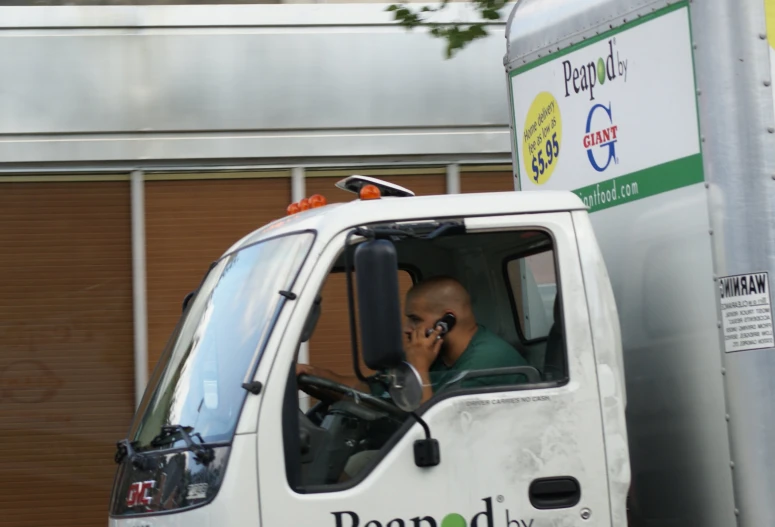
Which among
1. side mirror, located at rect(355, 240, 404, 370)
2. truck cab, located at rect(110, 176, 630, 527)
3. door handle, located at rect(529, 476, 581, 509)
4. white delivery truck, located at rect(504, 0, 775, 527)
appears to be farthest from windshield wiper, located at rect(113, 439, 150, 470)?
white delivery truck, located at rect(504, 0, 775, 527)

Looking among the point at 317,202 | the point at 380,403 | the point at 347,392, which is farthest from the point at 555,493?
the point at 317,202

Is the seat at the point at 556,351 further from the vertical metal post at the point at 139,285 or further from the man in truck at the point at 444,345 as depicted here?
the vertical metal post at the point at 139,285

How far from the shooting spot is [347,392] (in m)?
3.52

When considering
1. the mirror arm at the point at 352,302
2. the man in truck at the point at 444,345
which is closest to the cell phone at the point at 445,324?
the man in truck at the point at 444,345

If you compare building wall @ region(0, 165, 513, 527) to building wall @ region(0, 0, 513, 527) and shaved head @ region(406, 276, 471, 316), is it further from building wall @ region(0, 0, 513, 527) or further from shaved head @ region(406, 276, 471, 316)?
shaved head @ region(406, 276, 471, 316)

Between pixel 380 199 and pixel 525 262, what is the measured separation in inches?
25.2

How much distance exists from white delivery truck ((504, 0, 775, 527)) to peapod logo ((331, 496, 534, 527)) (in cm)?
67

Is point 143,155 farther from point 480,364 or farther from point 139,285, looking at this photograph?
point 480,364

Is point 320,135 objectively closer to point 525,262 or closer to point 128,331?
point 128,331

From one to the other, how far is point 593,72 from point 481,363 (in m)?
1.26

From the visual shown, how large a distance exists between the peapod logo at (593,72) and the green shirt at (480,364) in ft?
3.45

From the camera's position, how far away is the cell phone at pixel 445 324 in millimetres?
3674

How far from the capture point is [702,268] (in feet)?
11.5

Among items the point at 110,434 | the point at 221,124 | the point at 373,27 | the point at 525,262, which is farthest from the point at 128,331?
the point at 525,262
